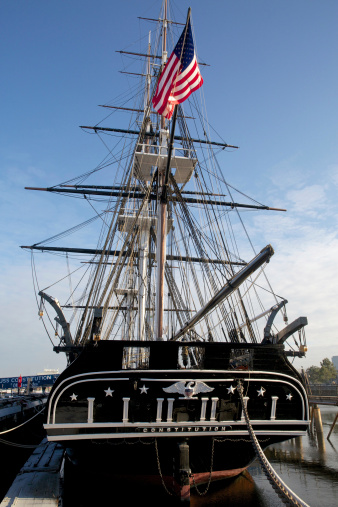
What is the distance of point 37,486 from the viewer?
8727 millimetres

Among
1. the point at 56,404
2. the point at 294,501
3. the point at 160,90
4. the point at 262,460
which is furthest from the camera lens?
the point at 160,90

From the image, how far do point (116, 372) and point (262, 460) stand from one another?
3955 millimetres

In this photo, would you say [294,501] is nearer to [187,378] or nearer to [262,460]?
[262,460]

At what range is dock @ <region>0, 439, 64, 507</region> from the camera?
25.7 ft

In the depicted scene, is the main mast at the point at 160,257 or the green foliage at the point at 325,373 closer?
the main mast at the point at 160,257

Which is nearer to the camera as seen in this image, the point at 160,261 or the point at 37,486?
the point at 37,486

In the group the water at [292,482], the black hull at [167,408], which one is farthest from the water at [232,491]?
the black hull at [167,408]

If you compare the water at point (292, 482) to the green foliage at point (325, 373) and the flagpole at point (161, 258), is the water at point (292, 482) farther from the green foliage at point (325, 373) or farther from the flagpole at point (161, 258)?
the green foliage at point (325, 373)

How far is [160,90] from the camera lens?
10.9 meters

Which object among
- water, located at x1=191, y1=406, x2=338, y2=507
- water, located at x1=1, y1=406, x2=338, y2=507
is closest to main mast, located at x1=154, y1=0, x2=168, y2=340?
water, located at x1=1, y1=406, x2=338, y2=507

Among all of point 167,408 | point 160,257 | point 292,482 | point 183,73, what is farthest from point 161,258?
point 292,482

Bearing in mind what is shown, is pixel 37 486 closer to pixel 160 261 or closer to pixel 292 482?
pixel 160 261

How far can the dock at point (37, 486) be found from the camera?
785 cm

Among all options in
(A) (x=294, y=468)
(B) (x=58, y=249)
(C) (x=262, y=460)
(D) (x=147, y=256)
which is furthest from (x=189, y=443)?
(B) (x=58, y=249)
